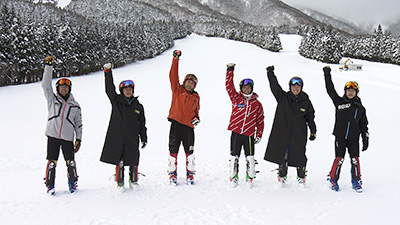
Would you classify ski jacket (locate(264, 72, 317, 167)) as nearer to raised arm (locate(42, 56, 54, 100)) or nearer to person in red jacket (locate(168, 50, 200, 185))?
person in red jacket (locate(168, 50, 200, 185))

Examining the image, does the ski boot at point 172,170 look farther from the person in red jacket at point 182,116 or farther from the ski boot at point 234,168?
the ski boot at point 234,168

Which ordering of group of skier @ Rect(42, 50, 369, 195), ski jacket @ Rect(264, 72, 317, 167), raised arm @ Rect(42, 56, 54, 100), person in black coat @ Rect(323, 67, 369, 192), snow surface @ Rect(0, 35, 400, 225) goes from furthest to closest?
ski jacket @ Rect(264, 72, 317, 167)
person in black coat @ Rect(323, 67, 369, 192)
group of skier @ Rect(42, 50, 369, 195)
raised arm @ Rect(42, 56, 54, 100)
snow surface @ Rect(0, 35, 400, 225)

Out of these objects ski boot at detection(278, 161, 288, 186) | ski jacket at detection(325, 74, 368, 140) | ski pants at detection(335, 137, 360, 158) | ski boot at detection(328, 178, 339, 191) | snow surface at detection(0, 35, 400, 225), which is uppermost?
ski jacket at detection(325, 74, 368, 140)

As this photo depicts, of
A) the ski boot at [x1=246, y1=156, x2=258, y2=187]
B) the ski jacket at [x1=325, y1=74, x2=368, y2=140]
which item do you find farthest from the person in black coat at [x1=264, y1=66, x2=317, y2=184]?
the ski jacket at [x1=325, y1=74, x2=368, y2=140]

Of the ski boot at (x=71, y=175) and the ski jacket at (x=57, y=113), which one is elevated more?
the ski jacket at (x=57, y=113)

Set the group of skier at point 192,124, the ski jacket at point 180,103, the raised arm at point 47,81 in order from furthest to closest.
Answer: the ski jacket at point 180,103, the group of skier at point 192,124, the raised arm at point 47,81

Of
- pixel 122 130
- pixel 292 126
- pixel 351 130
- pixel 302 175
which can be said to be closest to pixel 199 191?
pixel 122 130

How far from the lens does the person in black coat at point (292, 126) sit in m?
4.70

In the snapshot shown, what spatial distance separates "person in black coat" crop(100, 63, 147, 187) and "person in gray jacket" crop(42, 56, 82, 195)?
1.81ft

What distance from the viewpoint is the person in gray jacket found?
4238 mm

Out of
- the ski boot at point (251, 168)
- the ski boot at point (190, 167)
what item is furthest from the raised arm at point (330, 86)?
the ski boot at point (190, 167)

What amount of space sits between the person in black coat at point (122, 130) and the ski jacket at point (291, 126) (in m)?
2.38

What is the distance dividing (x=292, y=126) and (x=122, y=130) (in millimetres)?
2881

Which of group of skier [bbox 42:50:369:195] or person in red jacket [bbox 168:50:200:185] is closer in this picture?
group of skier [bbox 42:50:369:195]
